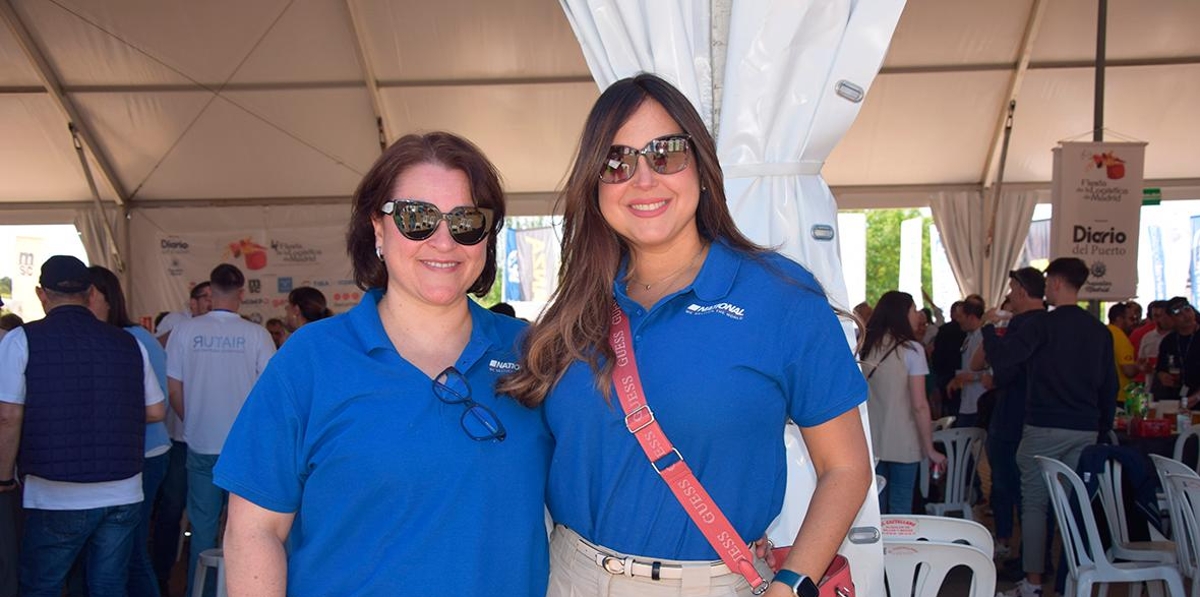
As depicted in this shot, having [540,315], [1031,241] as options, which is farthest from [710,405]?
[1031,241]

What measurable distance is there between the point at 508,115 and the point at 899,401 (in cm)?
686

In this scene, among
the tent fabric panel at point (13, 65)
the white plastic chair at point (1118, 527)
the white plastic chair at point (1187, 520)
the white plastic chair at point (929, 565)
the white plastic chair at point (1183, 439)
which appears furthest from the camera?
the tent fabric panel at point (13, 65)

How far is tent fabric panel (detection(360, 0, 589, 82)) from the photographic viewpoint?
1023 cm

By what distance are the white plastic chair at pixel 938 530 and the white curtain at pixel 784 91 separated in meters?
1.17

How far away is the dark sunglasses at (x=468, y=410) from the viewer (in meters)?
1.67

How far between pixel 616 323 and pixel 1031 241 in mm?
15954

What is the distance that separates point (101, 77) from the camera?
10781 millimetres

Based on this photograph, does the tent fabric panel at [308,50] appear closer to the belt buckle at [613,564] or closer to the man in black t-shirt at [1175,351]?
the man in black t-shirt at [1175,351]

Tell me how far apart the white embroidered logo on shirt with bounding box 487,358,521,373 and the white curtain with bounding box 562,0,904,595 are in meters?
0.70

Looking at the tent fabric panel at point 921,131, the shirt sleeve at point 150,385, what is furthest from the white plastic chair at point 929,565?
the tent fabric panel at point 921,131

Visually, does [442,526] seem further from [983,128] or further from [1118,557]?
[983,128]

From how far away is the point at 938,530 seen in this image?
3.30 m

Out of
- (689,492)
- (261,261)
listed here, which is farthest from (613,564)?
(261,261)

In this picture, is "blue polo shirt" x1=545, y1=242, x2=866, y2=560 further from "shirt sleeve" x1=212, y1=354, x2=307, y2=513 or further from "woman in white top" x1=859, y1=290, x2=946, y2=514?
"woman in white top" x1=859, y1=290, x2=946, y2=514
